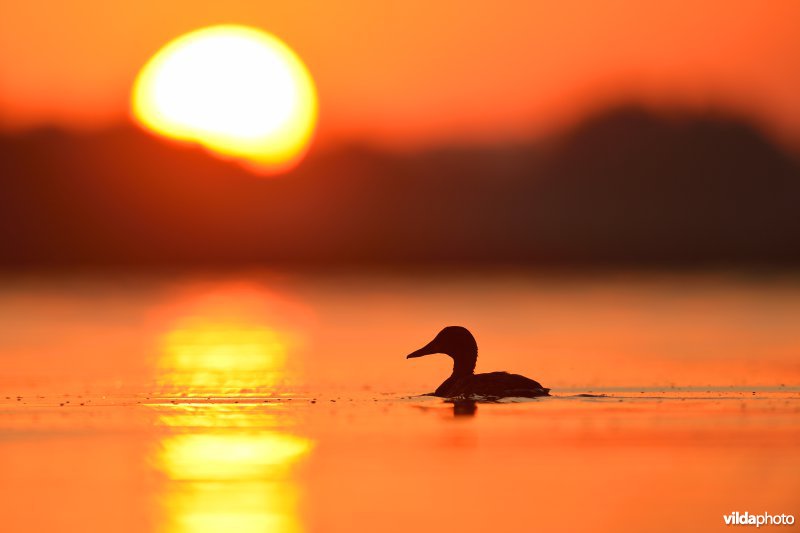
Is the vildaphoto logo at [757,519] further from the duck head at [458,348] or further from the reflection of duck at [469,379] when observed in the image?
the duck head at [458,348]

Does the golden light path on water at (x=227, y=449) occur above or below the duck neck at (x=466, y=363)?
below

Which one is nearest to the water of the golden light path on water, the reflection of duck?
the golden light path on water

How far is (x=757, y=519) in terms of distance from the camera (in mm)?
13961

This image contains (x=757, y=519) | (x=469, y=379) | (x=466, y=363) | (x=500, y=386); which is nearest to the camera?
(x=757, y=519)

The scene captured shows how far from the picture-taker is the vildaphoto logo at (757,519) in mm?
13852

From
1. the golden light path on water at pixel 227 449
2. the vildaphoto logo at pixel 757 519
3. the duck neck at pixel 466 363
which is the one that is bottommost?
the vildaphoto logo at pixel 757 519

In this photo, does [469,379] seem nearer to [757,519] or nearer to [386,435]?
[386,435]

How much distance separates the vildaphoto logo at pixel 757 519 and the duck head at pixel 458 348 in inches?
388

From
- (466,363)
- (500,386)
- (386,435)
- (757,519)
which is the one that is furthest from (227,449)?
(466,363)

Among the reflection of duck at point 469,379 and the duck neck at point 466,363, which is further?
the duck neck at point 466,363

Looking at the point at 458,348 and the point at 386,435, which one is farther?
the point at 458,348

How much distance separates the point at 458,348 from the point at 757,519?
10.2m

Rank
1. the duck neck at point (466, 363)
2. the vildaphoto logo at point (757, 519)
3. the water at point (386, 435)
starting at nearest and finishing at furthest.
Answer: the vildaphoto logo at point (757, 519) → the water at point (386, 435) → the duck neck at point (466, 363)

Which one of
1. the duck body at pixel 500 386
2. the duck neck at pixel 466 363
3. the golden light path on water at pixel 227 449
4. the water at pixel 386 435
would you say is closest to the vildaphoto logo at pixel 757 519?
the water at pixel 386 435
